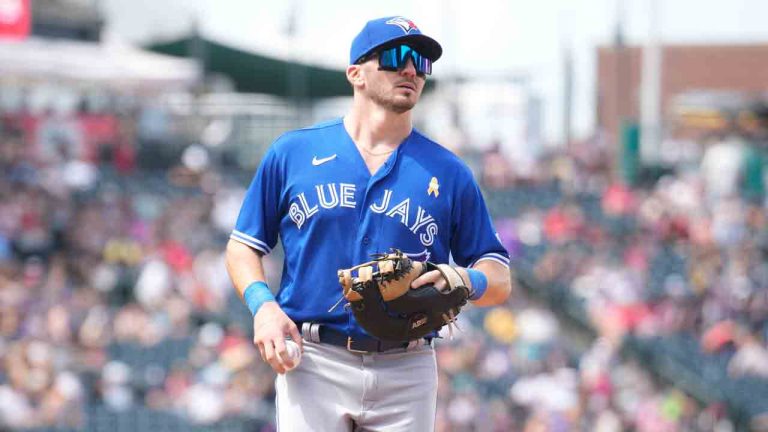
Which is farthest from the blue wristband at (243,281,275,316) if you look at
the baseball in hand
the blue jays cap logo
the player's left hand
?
the blue jays cap logo

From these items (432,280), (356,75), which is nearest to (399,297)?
(432,280)

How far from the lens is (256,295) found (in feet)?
11.6

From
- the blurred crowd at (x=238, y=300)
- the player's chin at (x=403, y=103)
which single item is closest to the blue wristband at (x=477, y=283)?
the player's chin at (x=403, y=103)

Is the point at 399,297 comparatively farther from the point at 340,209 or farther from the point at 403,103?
the point at 403,103

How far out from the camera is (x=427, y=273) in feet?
11.2

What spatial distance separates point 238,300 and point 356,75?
9.93m

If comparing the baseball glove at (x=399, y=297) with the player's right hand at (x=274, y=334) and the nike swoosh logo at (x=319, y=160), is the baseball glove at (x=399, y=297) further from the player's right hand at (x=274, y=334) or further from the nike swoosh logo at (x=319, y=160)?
the nike swoosh logo at (x=319, y=160)

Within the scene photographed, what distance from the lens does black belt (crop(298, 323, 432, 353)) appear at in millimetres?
3551

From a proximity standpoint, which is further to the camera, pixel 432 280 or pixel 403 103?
pixel 403 103

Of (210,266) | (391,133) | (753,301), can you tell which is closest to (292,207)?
(391,133)

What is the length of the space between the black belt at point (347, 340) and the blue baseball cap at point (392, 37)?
682mm

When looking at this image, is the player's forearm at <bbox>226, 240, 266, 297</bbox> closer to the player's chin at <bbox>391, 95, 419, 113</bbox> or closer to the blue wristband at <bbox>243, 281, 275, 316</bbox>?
the blue wristband at <bbox>243, 281, 275, 316</bbox>

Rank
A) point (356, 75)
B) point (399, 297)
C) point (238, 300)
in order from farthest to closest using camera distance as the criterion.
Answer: point (238, 300)
point (356, 75)
point (399, 297)

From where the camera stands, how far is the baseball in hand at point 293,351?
3416mm
